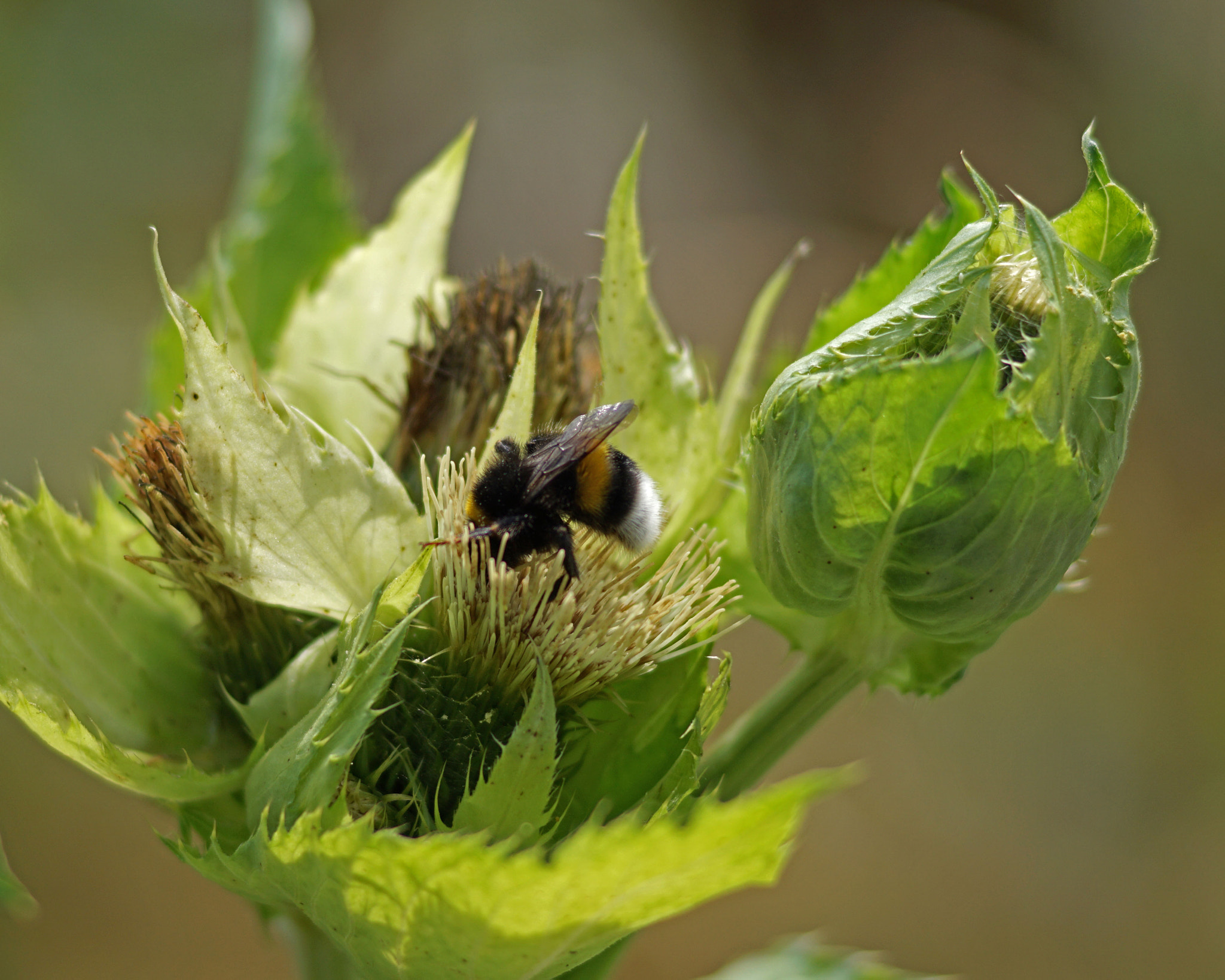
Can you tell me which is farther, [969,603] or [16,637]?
[16,637]

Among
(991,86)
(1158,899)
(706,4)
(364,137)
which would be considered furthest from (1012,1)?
(1158,899)

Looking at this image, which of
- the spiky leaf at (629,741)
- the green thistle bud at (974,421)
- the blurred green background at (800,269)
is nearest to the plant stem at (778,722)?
the spiky leaf at (629,741)

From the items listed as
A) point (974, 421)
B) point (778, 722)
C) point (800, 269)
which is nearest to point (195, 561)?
point (778, 722)

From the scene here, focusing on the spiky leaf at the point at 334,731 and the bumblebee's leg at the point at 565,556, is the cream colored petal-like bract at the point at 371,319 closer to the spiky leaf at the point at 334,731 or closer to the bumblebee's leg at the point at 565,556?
the bumblebee's leg at the point at 565,556

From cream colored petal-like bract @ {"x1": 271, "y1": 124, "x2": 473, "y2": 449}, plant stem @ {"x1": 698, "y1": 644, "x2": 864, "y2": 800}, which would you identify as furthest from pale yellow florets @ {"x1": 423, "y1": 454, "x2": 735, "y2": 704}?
cream colored petal-like bract @ {"x1": 271, "y1": 124, "x2": 473, "y2": 449}

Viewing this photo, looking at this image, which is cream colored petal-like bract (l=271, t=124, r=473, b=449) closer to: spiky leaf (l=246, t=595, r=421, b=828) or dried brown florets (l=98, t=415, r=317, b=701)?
dried brown florets (l=98, t=415, r=317, b=701)

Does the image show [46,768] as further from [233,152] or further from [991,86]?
[991,86]
